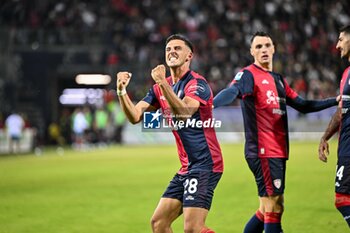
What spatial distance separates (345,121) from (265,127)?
0.89 m

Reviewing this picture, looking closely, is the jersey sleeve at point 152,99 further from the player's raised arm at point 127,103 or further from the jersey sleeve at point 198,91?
the jersey sleeve at point 198,91

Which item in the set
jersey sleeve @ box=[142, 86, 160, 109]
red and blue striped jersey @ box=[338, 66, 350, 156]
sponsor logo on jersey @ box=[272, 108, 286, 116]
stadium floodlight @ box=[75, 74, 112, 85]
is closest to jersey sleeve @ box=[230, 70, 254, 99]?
sponsor logo on jersey @ box=[272, 108, 286, 116]

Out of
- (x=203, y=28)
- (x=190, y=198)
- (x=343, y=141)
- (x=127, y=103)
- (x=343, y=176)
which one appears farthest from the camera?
(x=203, y=28)

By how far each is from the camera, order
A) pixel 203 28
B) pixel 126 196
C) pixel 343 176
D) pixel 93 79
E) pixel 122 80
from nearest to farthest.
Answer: pixel 122 80 → pixel 343 176 → pixel 126 196 → pixel 93 79 → pixel 203 28

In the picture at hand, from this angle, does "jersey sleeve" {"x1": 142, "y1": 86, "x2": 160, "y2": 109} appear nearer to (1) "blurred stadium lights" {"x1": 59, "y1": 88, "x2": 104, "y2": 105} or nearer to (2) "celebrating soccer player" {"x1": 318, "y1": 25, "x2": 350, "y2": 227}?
(2) "celebrating soccer player" {"x1": 318, "y1": 25, "x2": 350, "y2": 227}

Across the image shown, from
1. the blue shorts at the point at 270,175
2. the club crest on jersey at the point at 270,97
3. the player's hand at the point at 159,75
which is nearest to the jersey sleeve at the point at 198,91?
the player's hand at the point at 159,75

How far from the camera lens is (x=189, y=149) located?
21.7 feet

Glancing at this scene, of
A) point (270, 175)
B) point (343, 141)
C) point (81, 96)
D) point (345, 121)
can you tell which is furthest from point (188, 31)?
point (343, 141)

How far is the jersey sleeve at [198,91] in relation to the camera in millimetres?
6449

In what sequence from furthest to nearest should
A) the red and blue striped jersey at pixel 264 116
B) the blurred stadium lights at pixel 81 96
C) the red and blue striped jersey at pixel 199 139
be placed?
the blurred stadium lights at pixel 81 96
the red and blue striped jersey at pixel 264 116
the red and blue striped jersey at pixel 199 139

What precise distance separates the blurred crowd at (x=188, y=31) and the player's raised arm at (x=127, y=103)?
79.2ft

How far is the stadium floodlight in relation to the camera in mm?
33531

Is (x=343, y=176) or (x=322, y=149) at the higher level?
(x=322, y=149)

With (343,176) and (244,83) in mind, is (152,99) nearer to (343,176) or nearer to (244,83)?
(244,83)
